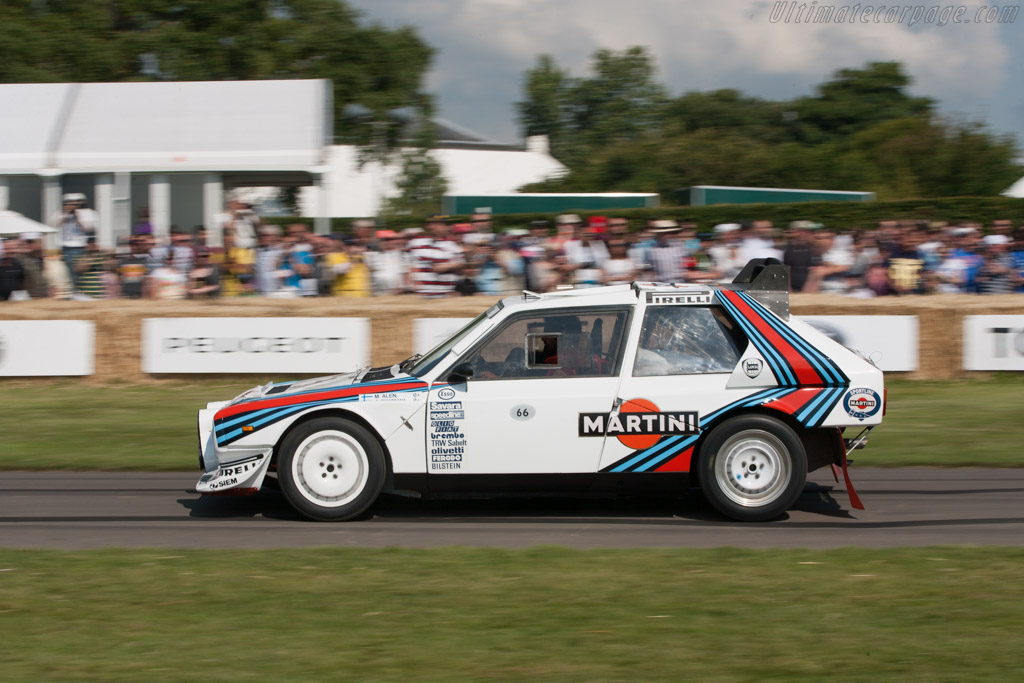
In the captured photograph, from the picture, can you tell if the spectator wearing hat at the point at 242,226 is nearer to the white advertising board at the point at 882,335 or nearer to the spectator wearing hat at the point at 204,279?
the spectator wearing hat at the point at 204,279

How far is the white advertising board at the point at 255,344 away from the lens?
44.9ft

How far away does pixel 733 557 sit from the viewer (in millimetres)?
6039

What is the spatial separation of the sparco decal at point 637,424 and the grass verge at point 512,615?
1.03 metres

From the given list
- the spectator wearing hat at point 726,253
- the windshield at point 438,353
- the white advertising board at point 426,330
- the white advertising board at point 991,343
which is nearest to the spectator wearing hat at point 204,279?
the white advertising board at point 426,330

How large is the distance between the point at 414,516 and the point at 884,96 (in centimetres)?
8005

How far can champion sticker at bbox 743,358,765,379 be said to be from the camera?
7080 millimetres

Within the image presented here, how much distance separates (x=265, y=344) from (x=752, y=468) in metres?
8.19

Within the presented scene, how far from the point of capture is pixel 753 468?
7062 millimetres

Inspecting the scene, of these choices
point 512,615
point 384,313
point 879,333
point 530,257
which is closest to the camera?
point 512,615

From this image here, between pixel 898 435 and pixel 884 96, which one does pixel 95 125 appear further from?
pixel 884 96

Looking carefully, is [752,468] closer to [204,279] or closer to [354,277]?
[354,277]

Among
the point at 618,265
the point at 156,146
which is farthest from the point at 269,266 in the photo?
the point at 156,146

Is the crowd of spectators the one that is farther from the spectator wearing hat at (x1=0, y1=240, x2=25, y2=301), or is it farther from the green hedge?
the green hedge

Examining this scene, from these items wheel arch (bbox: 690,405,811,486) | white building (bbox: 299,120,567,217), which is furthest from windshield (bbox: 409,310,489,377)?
white building (bbox: 299,120,567,217)
